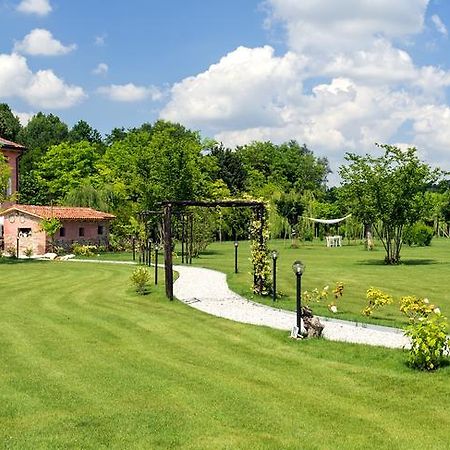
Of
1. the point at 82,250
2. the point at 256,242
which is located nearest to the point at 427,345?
the point at 256,242

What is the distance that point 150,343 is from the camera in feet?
36.4

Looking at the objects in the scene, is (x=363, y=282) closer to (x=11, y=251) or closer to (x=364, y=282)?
(x=364, y=282)

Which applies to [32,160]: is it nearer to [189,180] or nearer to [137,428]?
[189,180]

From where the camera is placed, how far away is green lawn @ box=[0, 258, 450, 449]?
6.29m

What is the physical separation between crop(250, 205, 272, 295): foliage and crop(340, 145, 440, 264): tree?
14.5 metres

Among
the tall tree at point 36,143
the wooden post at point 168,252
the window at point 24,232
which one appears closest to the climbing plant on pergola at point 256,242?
the wooden post at point 168,252

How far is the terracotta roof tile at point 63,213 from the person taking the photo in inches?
1603

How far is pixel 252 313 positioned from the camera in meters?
14.7

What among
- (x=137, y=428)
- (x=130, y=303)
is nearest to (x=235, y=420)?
(x=137, y=428)

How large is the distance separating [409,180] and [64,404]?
86.9 ft

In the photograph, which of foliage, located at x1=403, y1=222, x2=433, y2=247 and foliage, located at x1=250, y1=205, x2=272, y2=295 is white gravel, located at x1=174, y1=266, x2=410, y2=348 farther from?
foliage, located at x1=403, y1=222, x2=433, y2=247

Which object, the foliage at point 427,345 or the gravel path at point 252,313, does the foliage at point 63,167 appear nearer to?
the gravel path at point 252,313

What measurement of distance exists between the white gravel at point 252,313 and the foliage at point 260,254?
0.73m

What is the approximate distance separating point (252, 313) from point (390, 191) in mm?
18594
